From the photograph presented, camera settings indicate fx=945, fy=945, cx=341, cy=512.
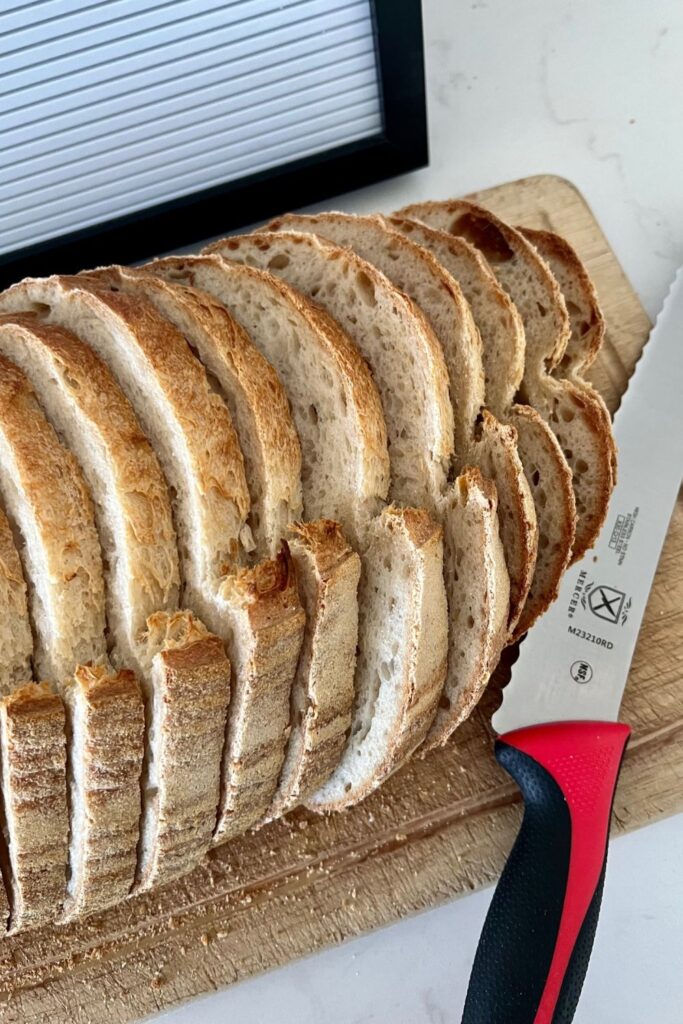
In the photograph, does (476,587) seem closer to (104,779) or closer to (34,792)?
(104,779)

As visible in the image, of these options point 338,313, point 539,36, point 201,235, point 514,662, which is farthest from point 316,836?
point 539,36

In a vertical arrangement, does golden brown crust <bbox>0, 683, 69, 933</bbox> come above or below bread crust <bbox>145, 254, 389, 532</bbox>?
below

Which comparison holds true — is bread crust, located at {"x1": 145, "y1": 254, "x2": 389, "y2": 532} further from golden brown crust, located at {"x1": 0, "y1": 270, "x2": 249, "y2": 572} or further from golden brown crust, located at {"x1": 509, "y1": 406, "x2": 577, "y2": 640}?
golden brown crust, located at {"x1": 509, "y1": 406, "x2": 577, "y2": 640}

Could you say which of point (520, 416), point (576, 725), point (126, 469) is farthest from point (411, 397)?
point (576, 725)

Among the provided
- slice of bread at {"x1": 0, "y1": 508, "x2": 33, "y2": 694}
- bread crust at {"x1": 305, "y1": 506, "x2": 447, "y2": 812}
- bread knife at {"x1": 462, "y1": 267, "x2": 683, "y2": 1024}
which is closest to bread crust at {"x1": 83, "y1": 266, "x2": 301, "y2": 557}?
bread crust at {"x1": 305, "y1": 506, "x2": 447, "y2": 812}

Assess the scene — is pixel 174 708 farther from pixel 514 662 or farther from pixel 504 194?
pixel 504 194

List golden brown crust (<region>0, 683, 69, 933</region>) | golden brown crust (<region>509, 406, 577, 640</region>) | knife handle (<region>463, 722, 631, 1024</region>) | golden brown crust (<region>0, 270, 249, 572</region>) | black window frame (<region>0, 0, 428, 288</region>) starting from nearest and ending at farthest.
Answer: golden brown crust (<region>0, 683, 69, 933</region>) < golden brown crust (<region>0, 270, 249, 572</region>) < knife handle (<region>463, 722, 631, 1024</region>) < golden brown crust (<region>509, 406, 577, 640</region>) < black window frame (<region>0, 0, 428, 288</region>)
